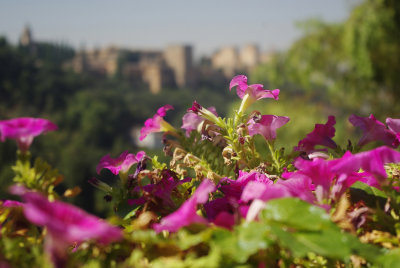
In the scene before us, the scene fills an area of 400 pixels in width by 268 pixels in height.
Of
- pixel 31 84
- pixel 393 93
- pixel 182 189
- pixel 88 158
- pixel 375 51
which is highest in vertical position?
pixel 182 189

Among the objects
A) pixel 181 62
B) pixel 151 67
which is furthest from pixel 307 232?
pixel 181 62

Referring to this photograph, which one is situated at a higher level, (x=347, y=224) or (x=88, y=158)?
(x=347, y=224)

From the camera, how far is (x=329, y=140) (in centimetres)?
81

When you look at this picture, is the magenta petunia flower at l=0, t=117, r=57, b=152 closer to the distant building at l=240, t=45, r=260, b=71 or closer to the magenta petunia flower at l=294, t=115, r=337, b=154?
the magenta petunia flower at l=294, t=115, r=337, b=154

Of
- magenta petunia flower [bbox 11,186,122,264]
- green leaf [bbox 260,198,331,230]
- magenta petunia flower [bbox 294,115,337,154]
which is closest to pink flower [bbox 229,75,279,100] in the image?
magenta petunia flower [bbox 294,115,337,154]

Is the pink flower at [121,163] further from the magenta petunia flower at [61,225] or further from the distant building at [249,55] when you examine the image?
the distant building at [249,55]

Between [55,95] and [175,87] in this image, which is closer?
[55,95]

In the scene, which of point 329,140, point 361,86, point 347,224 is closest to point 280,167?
point 329,140

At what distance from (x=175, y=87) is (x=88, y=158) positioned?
86.1ft

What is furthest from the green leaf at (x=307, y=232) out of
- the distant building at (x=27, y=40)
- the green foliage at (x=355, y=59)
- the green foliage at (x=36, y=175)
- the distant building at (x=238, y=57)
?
the distant building at (x=238, y=57)

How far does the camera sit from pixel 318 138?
31.7 inches

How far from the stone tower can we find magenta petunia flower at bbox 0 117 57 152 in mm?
56173

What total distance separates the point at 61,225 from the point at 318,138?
589 millimetres

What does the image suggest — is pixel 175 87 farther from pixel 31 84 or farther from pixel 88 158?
pixel 88 158
